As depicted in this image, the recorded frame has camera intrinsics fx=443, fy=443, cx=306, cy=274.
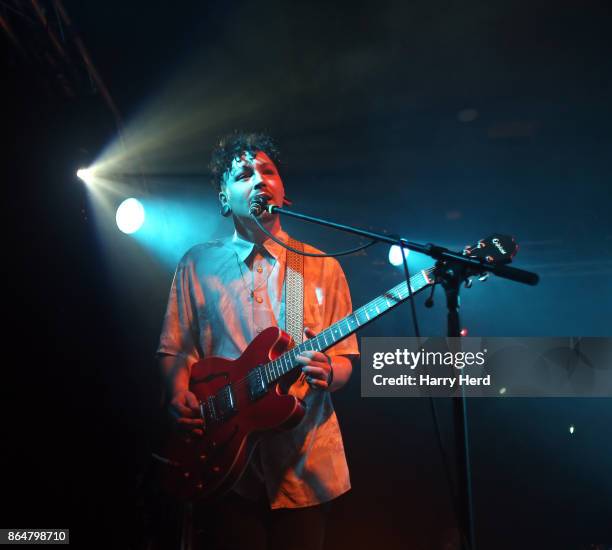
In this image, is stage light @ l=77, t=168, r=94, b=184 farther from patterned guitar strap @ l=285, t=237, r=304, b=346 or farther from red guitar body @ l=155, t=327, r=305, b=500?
red guitar body @ l=155, t=327, r=305, b=500

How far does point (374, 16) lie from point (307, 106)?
1225mm

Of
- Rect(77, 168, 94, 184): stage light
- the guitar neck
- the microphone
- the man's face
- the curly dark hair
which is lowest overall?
the guitar neck

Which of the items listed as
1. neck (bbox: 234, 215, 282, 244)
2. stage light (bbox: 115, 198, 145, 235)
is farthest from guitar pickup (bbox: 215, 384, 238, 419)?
stage light (bbox: 115, 198, 145, 235)

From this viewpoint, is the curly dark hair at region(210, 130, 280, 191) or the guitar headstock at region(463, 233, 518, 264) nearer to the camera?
the guitar headstock at region(463, 233, 518, 264)

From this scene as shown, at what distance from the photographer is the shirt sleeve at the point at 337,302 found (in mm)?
2411

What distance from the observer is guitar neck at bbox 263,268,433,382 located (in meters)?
2.05

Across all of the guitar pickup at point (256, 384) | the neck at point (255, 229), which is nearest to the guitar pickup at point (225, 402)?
the guitar pickup at point (256, 384)

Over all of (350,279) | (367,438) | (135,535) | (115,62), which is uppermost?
(115,62)

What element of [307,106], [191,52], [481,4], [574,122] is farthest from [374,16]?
[574,122]

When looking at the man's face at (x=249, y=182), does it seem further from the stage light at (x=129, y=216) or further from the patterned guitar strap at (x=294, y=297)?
the stage light at (x=129, y=216)

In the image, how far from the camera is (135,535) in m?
3.41

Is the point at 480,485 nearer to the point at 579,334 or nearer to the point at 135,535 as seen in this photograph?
the point at 579,334

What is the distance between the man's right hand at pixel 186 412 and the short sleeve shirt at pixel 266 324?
21 cm

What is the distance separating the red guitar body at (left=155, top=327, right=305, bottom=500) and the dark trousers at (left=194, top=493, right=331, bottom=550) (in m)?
0.12
